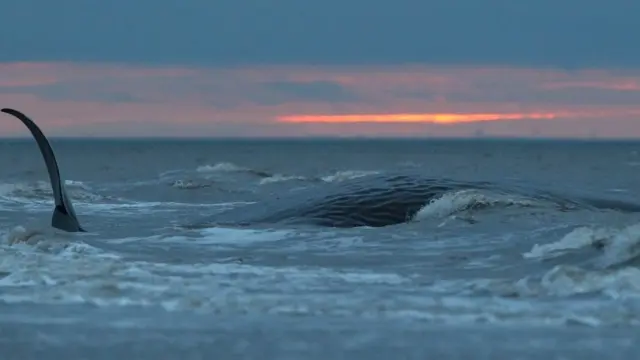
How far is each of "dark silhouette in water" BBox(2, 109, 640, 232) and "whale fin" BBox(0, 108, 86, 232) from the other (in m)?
0.01

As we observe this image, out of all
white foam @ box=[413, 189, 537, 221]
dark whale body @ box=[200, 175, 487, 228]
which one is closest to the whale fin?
dark whale body @ box=[200, 175, 487, 228]

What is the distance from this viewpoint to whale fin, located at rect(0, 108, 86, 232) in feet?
43.0

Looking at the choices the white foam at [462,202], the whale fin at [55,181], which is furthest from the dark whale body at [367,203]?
the whale fin at [55,181]

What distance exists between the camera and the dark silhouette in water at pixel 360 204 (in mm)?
15555

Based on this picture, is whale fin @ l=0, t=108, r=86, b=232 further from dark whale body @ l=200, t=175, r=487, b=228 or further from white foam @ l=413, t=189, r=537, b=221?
white foam @ l=413, t=189, r=537, b=221

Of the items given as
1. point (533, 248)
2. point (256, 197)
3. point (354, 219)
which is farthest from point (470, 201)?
point (256, 197)

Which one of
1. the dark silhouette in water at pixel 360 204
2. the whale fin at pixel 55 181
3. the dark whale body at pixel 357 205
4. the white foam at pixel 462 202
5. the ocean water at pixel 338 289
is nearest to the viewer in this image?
the ocean water at pixel 338 289

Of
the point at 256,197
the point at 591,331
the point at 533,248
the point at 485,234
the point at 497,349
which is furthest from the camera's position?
the point at 256,197

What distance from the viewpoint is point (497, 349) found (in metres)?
7.71

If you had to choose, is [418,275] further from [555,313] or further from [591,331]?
[591,331]

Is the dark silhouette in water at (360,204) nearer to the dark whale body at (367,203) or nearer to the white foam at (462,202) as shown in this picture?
the dark whale body at (367,203)

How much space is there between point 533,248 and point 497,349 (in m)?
5.48

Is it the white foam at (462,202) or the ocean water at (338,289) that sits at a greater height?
the white foam at (462,202)

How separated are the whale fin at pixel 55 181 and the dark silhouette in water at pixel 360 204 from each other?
0.04ft
